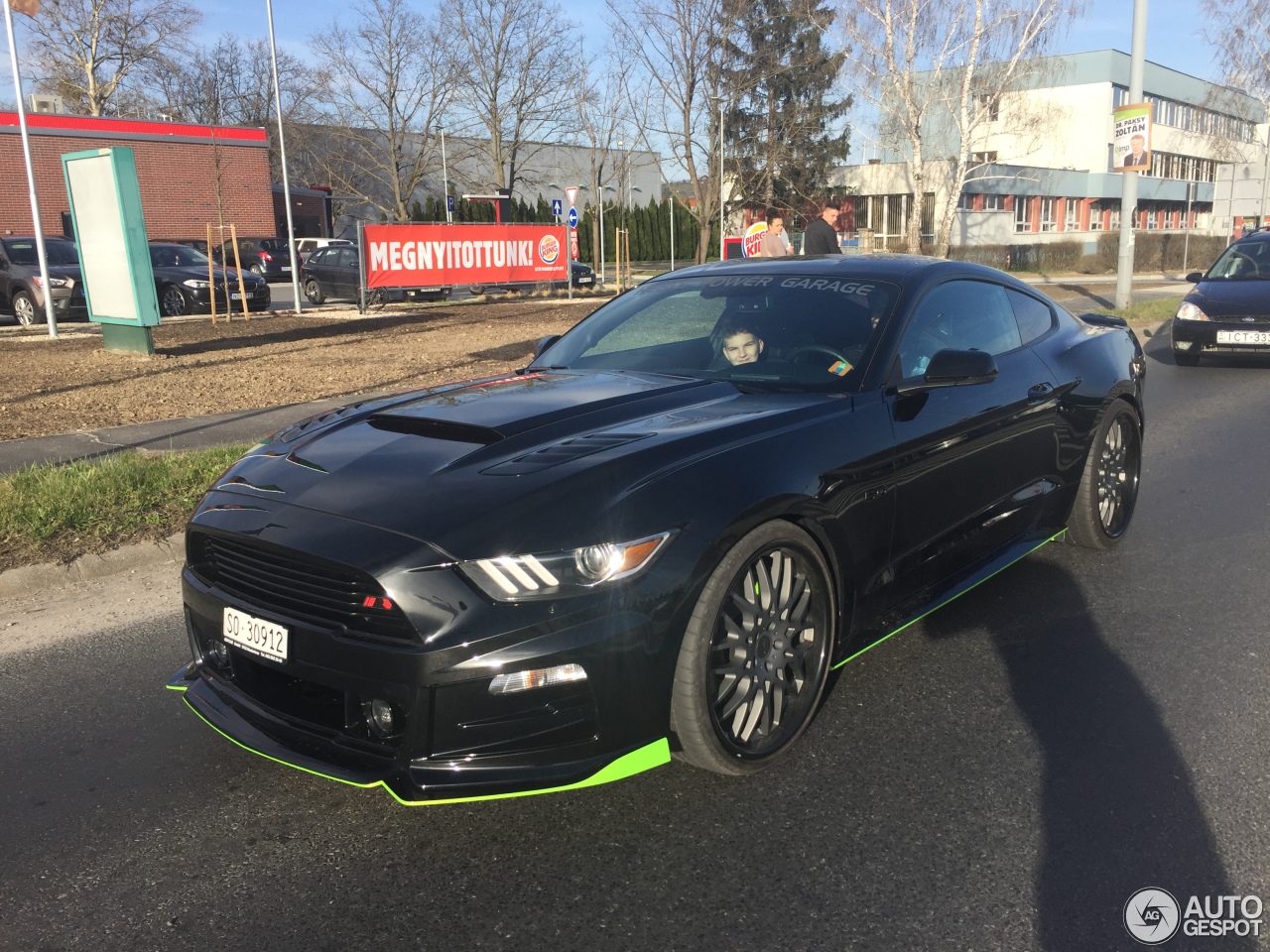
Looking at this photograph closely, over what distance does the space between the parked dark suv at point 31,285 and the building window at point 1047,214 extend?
51.3m

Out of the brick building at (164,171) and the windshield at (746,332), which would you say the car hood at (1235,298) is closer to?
the windshield at (746,332)

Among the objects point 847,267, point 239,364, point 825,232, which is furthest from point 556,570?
point 239,364

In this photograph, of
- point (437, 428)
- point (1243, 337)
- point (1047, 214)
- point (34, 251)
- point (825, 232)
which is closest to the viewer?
point (437, 428)

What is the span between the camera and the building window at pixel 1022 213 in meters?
55.2

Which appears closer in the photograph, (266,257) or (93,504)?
(93,504)

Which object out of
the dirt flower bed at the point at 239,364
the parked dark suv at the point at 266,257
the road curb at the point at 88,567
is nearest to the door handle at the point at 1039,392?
the road curb at the point at 88,567

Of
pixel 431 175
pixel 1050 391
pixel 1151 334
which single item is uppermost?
pixel 431 175

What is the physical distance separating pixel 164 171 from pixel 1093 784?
45147 millimetres

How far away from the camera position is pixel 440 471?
Result: 2.88 meters

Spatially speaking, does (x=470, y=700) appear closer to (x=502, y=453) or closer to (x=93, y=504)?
(x=502, y=453)

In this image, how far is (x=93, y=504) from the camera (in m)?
5.81

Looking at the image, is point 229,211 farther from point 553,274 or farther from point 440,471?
point 440,471

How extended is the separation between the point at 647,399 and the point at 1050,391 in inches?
86.2

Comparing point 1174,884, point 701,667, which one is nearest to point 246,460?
point 701,667
